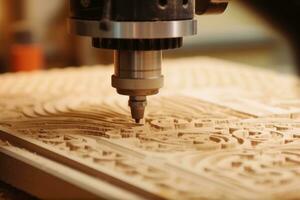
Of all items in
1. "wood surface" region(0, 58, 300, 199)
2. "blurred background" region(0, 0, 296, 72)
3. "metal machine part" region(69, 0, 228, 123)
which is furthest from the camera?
"blurred background" region(0, 0, 296, 72)

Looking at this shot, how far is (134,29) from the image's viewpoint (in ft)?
2.68

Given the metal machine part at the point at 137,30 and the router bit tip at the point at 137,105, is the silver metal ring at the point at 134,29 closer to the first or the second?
the metal machine part at the point at 137,30

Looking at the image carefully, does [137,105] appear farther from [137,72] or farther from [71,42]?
[71,42]

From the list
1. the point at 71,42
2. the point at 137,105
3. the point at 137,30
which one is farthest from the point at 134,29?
the point at 71,42

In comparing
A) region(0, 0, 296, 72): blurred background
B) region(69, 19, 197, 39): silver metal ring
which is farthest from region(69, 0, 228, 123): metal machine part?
region(0, 0, 296, 72): blurred background

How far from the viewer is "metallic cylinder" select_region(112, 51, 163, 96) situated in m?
Answer: 0.86

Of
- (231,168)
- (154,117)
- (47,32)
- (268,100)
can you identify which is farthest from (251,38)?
(231,168)

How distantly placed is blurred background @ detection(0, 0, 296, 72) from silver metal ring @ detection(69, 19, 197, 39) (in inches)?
46.0

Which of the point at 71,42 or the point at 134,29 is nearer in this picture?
the point at 134,29

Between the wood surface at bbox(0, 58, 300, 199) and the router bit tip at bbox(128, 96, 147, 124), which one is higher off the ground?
the router bit tip at bbox(128, 96, 147, 124)

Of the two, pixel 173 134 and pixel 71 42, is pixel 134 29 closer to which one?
pixel 173 134

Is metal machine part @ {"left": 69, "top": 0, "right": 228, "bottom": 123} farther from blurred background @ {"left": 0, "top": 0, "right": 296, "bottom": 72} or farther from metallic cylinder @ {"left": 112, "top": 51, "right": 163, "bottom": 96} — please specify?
blurred background @ {"left": 0, "top": 0, "right": 296, "bottom": 72}

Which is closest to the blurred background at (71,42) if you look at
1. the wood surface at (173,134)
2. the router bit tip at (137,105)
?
the wood surface at (173,134)

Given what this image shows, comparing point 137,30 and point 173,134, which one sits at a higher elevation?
point 137,30
